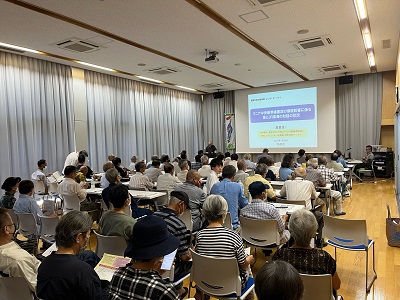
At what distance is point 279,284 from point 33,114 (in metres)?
8.43

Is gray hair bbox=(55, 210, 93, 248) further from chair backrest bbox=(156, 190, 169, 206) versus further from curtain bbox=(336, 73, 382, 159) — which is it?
curtain bbox=(336, 73, 382, 159)

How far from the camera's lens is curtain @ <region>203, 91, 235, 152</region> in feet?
45.6

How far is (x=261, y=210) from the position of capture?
3.43m

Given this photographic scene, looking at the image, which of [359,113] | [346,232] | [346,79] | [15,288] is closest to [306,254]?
[346,232]

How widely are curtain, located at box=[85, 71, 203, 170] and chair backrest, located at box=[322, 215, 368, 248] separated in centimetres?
776

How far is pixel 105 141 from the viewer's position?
988cm

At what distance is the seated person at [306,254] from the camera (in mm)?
2008

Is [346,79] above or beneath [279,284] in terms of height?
above

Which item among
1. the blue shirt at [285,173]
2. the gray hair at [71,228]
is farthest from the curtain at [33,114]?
the gray hair at [71,228]

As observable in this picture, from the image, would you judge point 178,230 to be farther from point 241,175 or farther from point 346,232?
point 241,175

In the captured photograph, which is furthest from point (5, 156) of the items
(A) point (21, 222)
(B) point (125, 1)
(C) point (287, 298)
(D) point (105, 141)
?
(C) point (287, 298)

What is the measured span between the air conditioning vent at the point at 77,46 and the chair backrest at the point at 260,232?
521 cm

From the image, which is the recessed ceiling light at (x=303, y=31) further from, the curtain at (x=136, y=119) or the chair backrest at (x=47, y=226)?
the curtain at (x=136, y=119)

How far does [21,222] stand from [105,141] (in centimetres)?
603
